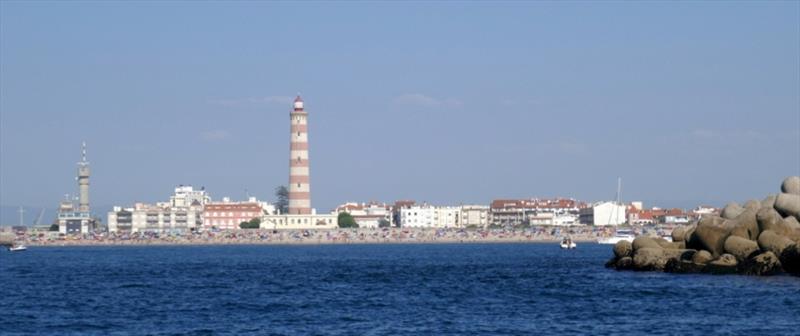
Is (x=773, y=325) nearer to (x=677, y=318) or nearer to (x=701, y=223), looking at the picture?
(x=677, y=318)

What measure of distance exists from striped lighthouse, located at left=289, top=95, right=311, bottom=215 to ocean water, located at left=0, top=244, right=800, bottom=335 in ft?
279

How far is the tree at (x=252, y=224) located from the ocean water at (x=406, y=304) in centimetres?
11484

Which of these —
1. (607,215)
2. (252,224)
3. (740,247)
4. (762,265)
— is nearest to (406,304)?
(762,265)

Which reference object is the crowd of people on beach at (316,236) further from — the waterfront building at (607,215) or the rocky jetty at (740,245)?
the rocky jetty at (740,245)

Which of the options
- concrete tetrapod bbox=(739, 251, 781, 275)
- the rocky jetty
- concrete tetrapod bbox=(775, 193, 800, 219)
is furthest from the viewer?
concrete tetrapod bbox=(775, 193, 800, 219)

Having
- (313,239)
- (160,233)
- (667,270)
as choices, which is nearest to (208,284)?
(667,270)

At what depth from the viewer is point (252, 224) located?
578 ft

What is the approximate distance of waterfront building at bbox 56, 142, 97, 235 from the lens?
585ft

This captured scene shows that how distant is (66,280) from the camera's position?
56.3m

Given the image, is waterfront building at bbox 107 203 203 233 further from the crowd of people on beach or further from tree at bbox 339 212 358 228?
tree at bbox 339 212 358 228

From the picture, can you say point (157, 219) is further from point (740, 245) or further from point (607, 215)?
point (740, 245)

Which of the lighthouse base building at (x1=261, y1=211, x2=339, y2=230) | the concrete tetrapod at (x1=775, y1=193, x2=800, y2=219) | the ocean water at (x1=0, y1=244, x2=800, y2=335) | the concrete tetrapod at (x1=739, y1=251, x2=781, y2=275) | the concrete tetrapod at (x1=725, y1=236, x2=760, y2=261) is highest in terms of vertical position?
the lighthouse base building at (x1=261, y1=211, x2=339, y2=230)

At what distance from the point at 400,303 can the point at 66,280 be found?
20219 mm

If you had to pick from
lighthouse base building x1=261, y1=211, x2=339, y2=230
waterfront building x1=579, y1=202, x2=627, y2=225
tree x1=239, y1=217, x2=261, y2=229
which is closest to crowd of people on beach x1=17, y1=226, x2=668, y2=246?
lighthouse base building x1=261, y1=211, x2=339, y2=230
